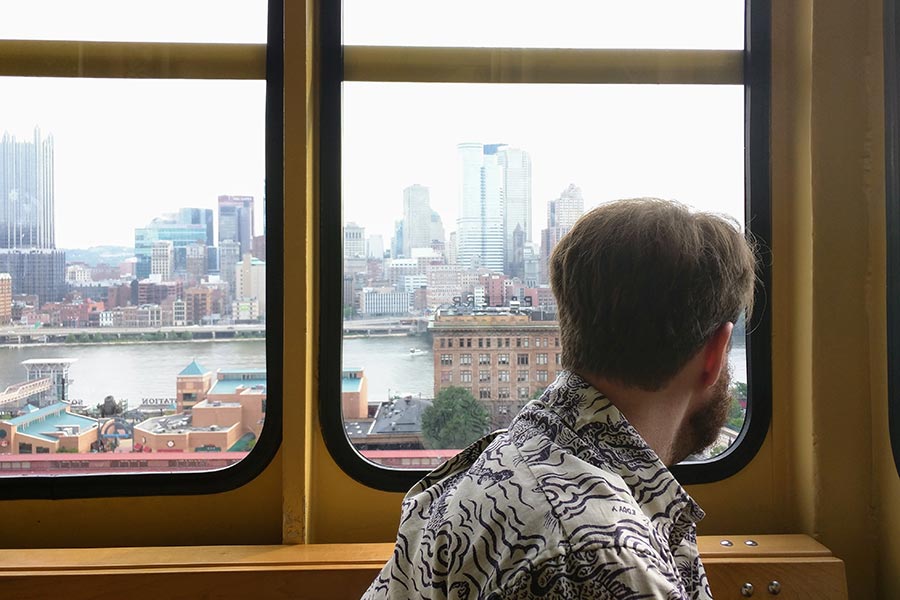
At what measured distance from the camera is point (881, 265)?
2004 mm

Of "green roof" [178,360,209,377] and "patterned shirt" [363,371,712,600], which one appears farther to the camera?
"green roof" [178,360,209,377]

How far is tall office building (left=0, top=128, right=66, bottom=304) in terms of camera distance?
210 cm

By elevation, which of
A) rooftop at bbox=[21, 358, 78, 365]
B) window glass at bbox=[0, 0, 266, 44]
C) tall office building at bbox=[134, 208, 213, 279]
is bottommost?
rooftop at bbox=[21, 358, 78, 365]

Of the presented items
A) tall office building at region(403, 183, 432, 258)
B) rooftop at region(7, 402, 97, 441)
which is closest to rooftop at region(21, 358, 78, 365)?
rooftop at region(7, 402, 97, 441)

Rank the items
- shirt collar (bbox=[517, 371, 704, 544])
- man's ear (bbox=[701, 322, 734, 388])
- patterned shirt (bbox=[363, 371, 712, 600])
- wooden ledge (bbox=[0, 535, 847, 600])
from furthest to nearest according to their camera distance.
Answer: wooden ledge (bbox=[0, 535, 847, 600]), man's ear (bbox=[701, 322, 734, 388]), shirt collar (bbox=[517, 371, 704, 544]), patterned shirt (bbox=[363, 371, 712, 600])

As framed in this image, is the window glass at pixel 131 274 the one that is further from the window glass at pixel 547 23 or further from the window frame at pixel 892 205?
the window frame at pixel 892 205

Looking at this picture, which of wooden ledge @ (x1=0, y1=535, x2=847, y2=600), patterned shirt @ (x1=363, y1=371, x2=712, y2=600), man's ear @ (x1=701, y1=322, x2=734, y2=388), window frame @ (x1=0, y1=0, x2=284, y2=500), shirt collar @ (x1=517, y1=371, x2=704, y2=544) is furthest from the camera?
window frame @ (x1=0, y1=0, x2=284, y2=500)

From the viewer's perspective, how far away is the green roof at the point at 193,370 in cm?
213

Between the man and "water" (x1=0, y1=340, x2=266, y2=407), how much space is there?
1168mm

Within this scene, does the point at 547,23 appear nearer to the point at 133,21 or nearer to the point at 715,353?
the point at 133,21

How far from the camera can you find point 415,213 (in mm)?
2184

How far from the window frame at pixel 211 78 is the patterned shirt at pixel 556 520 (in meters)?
1.12

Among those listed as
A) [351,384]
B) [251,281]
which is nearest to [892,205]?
[351,384]

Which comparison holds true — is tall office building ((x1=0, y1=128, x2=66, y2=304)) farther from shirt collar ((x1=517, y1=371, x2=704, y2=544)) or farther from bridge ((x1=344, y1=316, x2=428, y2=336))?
shirt collar ((x1=517, y1=371, x2=704, y2=544))
